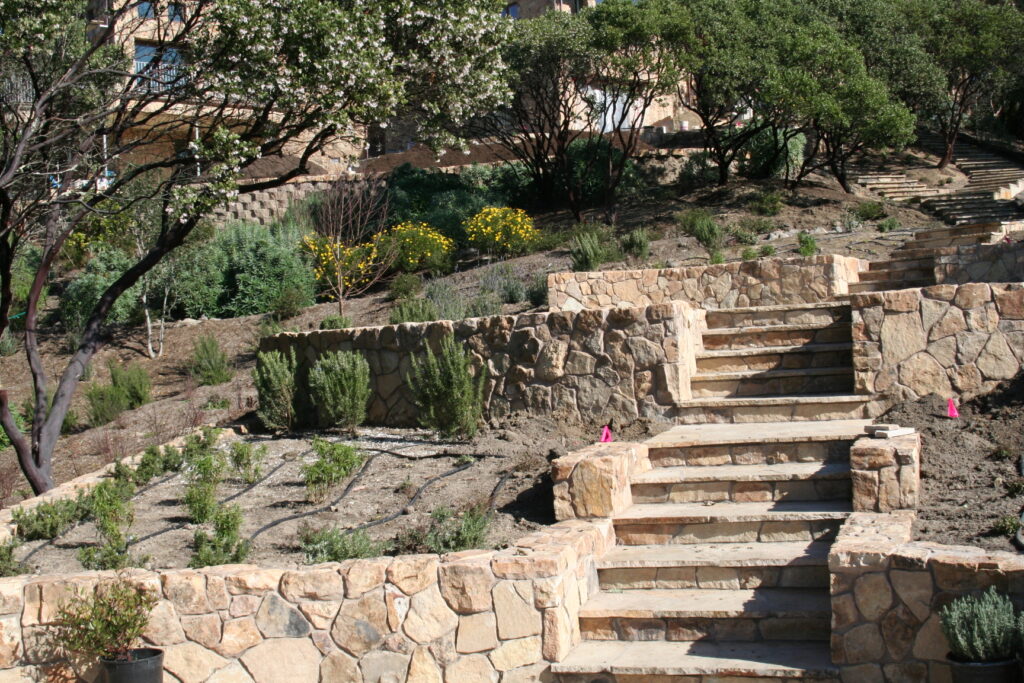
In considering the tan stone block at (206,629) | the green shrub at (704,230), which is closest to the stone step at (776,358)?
the tan stone block at (206,629)

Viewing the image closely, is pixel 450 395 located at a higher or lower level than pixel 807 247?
lower

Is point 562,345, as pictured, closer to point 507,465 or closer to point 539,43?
point 507,465

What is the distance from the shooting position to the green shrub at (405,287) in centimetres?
1588

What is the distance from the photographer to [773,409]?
27.7ft

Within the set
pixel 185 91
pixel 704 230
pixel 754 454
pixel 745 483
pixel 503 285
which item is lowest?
pixel 745 483

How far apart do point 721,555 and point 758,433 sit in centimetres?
158

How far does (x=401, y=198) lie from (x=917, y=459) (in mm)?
16229

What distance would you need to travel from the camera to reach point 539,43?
19.6 metres

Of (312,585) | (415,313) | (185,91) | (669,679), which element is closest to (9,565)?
(312,585)

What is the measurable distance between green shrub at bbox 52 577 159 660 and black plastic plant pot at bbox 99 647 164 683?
59 millimetres

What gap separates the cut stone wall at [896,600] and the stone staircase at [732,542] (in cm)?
21

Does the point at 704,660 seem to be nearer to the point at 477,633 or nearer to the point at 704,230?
the point at 477,633

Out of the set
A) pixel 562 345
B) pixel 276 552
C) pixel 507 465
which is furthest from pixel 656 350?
pixel 276 552

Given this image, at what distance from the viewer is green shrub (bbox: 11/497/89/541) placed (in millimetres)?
7438
